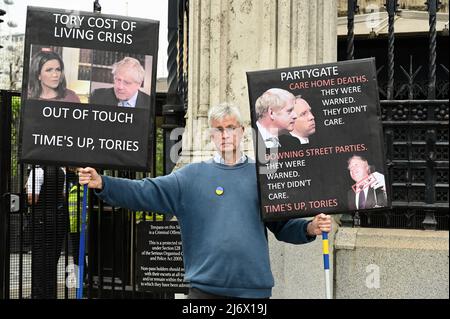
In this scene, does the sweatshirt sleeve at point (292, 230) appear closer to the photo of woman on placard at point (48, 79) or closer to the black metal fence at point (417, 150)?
the photo of woman on placard at point (48, 79)

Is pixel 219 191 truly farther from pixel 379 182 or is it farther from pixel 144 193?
pixel 379 182

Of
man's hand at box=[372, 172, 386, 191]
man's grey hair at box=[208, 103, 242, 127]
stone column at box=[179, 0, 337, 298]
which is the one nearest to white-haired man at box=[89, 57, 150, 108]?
man's grey hair at box=[208, 103, 242, 127]

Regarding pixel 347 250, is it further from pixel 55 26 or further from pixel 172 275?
pixel 55 26

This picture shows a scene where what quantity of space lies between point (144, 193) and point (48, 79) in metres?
1.07

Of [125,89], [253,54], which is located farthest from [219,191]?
[253,54]

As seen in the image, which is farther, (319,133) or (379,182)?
(319,133)

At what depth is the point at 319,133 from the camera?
4352 millimetres

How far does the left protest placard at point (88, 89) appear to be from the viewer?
454cm

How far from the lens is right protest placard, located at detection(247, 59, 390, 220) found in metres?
4.27

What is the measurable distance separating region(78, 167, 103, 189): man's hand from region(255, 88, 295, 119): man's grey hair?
3.38ft
